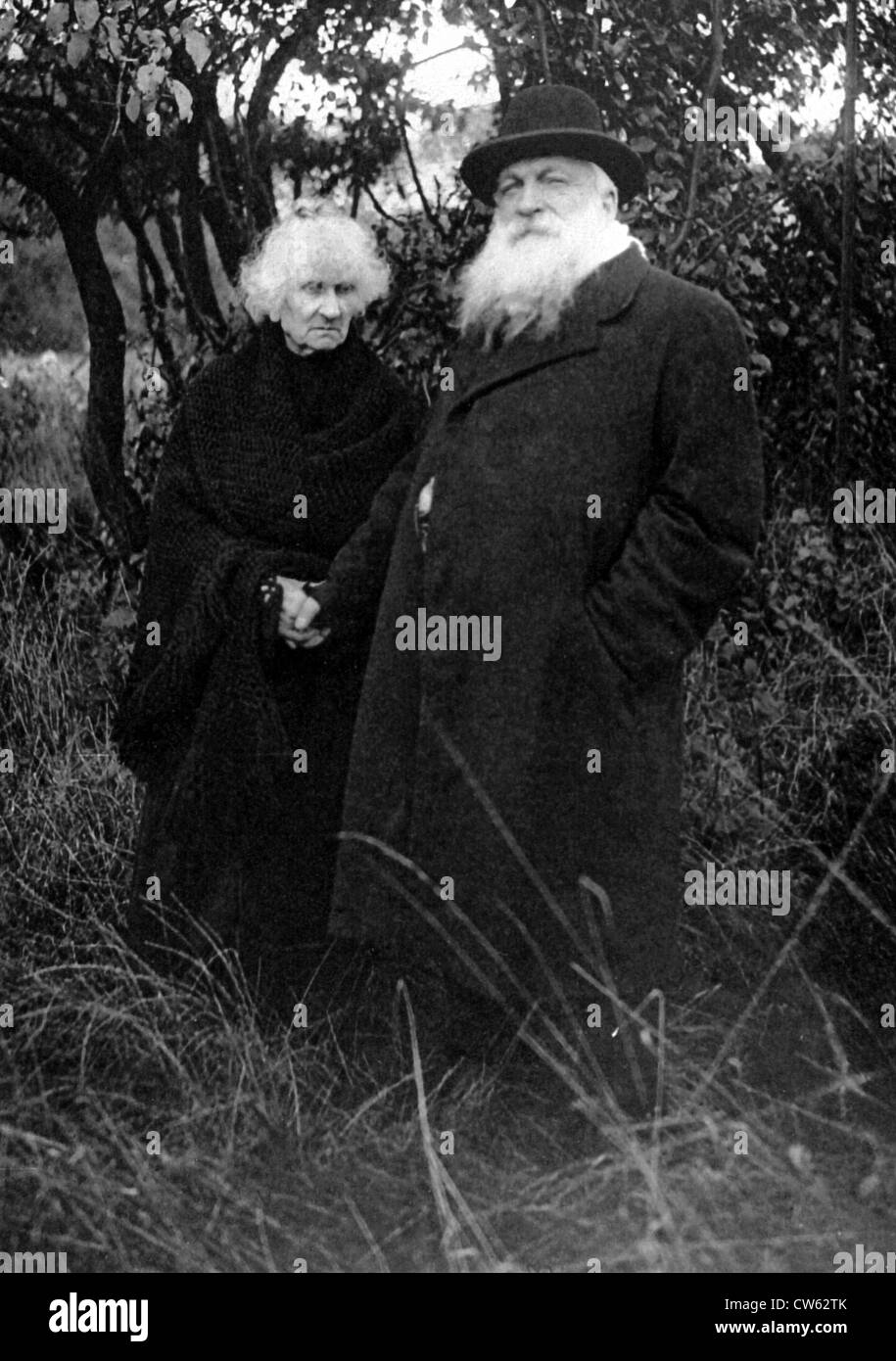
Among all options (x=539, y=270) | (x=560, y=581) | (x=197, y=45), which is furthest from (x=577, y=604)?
(x=197, y=45)

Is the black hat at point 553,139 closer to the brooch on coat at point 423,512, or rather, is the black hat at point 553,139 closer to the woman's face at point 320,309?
the woman's face at point 320,309

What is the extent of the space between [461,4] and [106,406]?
144cm

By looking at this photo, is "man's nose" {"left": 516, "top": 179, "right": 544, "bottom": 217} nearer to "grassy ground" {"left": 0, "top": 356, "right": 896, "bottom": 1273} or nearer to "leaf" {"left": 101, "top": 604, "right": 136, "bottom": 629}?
"grassy ground" {"left": 0, "top": 356, "right": 896, "bottom": 1273}

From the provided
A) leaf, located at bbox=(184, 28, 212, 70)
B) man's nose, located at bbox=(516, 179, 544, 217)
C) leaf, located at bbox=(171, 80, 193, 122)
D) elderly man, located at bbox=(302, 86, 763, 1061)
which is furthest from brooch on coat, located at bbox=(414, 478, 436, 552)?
leaf, located at bbox=(184, 28, 212, 70)

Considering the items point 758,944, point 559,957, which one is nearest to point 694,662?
point 758,944

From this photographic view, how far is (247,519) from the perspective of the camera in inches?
167

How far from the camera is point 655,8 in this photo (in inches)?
186

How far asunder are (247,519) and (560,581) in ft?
2.82

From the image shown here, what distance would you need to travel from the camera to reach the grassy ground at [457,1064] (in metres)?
3.61

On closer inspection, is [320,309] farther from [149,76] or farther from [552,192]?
[149,76]

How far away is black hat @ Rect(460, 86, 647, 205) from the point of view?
3857 millimetres

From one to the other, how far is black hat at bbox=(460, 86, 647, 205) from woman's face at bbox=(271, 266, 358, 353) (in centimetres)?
40

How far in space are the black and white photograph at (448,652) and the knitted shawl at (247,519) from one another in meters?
0.01
